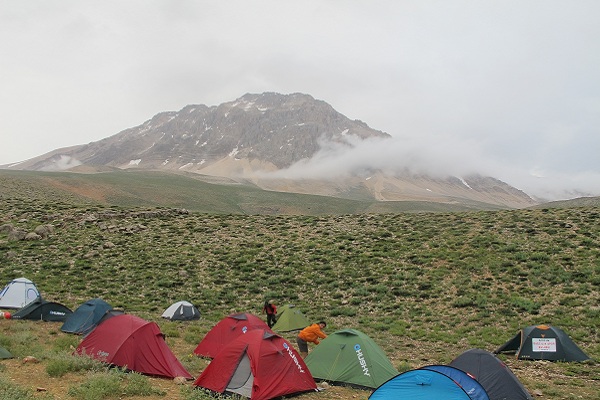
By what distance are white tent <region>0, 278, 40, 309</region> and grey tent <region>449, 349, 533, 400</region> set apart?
21026 millimetres

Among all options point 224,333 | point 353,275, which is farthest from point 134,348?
point 353,275

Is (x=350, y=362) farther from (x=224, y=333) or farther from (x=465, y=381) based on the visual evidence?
(x=224, y=333)

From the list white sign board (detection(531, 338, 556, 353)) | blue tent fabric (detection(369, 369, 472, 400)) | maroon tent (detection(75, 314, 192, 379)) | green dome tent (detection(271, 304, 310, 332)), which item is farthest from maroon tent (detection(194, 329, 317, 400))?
green dome tent (detection(271, 304, 310, 332))

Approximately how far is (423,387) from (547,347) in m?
9.63

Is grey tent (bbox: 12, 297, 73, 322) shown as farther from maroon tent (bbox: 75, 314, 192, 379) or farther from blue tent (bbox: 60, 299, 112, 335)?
maroon tent (bbox: 75, 314, 192, 379)

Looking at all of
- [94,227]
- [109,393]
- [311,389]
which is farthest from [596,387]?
[94,227]

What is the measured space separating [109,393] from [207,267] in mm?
22326

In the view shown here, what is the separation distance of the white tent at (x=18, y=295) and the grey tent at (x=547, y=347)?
22.9 meters

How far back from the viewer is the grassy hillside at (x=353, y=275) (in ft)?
60.1

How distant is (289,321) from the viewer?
73.3 ft

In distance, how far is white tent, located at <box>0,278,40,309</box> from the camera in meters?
22.8

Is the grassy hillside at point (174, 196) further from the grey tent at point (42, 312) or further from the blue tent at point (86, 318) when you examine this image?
the blue tent at point (86, 318)

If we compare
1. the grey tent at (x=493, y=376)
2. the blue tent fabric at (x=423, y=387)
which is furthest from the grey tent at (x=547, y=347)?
the blue tent fabric at (x=423, y=387)

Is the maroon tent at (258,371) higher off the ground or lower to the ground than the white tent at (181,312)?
higher
